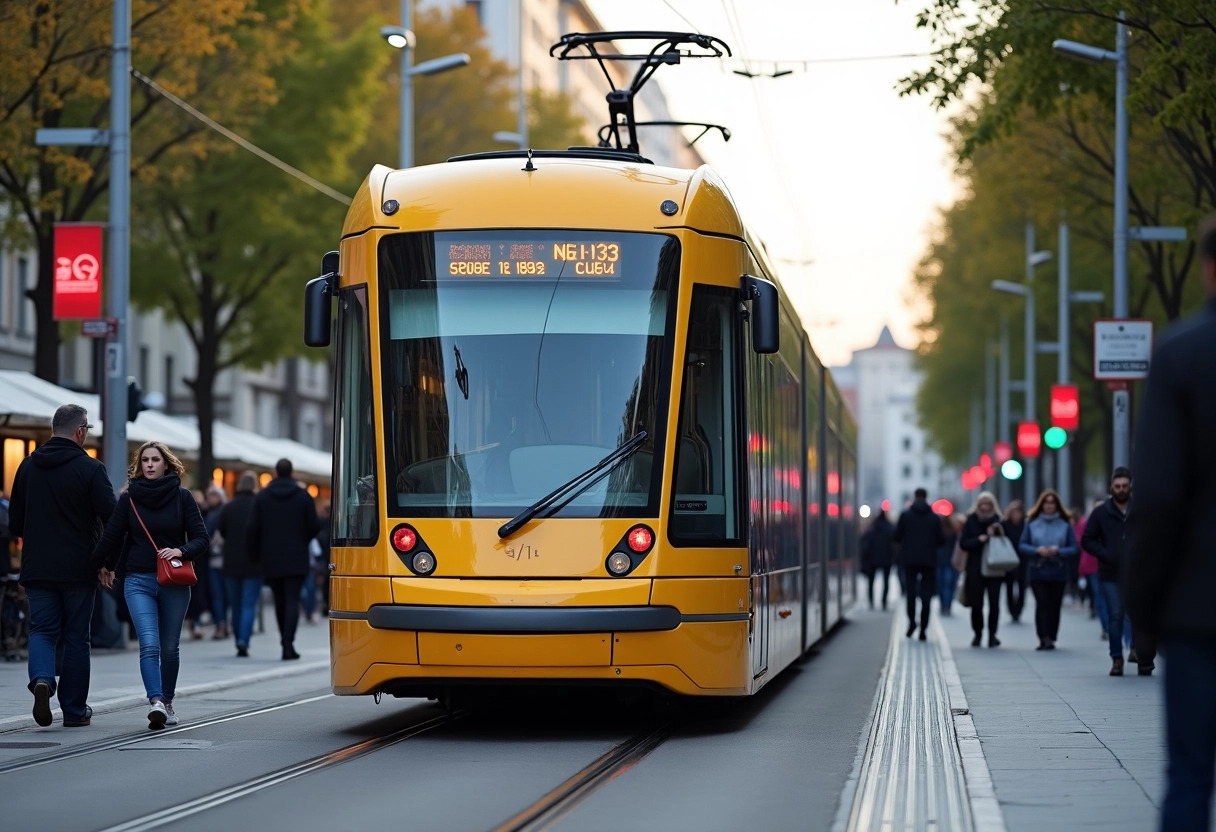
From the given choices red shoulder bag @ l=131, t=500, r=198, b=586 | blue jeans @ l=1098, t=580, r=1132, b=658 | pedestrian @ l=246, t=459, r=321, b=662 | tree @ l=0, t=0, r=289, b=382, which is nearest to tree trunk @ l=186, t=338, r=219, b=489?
tree @ l=0, t=0, r=289, b=382

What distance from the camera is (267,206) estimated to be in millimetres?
31953

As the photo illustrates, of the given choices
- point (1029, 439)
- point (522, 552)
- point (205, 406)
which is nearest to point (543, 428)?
point (522, 552)

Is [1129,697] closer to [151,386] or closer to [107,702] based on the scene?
[107,702]

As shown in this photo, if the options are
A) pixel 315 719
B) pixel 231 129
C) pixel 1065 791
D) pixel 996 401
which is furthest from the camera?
pixel 996 401

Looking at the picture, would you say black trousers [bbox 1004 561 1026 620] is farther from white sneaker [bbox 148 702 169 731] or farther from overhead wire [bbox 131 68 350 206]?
white sneaker [bbox 148 702 169 731]

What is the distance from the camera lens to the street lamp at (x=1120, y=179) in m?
22.7

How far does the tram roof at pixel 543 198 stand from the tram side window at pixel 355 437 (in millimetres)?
568

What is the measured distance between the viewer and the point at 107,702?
46.2 feet

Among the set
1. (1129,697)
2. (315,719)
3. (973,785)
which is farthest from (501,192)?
(1129,697)

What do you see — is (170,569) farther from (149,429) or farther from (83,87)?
(149,429)

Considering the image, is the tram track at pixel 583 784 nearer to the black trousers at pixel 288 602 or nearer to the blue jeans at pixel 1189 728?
the blue jeans at pixel 1189 728

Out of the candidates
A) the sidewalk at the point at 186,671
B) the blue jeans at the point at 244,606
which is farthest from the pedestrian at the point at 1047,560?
the blue jeans at the point at 244,606

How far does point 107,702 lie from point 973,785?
6.87m

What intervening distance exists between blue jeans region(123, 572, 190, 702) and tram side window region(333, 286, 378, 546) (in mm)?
1155
